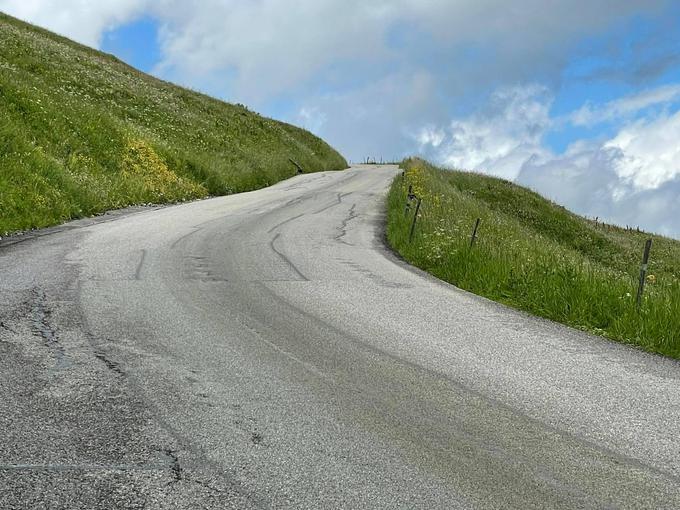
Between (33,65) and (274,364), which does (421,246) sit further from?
(33,65)

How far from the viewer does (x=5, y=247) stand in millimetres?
11039

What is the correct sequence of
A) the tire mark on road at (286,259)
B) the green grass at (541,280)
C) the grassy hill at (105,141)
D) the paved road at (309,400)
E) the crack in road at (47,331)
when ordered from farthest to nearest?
the grassy hill at (105,141) → the tire mark on road at (286,259) → the green grass at (541,280) → the crack in road at (47,331) → the paved road at (309,400)

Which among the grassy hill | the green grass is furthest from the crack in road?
the grassy hill

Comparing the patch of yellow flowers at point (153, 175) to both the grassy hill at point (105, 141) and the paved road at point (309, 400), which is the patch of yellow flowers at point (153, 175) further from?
the paved road at point (309, 400)

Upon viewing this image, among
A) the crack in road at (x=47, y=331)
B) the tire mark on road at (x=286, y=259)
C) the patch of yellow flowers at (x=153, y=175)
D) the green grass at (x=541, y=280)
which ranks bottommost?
the crack in road at (x=47, y=331)

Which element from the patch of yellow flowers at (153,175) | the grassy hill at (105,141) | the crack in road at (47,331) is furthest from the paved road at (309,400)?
the patch of yellow flowers at (153,175)

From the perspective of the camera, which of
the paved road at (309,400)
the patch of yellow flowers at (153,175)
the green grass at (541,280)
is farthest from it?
the patch of yellow flowers at (153,175)

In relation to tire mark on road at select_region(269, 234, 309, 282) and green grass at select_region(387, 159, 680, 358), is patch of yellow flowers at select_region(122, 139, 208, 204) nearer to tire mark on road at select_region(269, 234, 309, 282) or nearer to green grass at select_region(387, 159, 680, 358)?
green grass at select_region(387, 159, 680, 358)

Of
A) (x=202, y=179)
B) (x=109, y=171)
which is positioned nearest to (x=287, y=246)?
(x=109, y=171)

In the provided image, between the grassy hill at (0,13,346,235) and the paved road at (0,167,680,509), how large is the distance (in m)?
7.69

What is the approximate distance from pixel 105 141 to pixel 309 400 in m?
21.5

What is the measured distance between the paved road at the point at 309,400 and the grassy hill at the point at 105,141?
→ 303 inches

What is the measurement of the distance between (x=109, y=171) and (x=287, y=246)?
11.6 meters

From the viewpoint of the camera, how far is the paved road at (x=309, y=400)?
3.44 metres
